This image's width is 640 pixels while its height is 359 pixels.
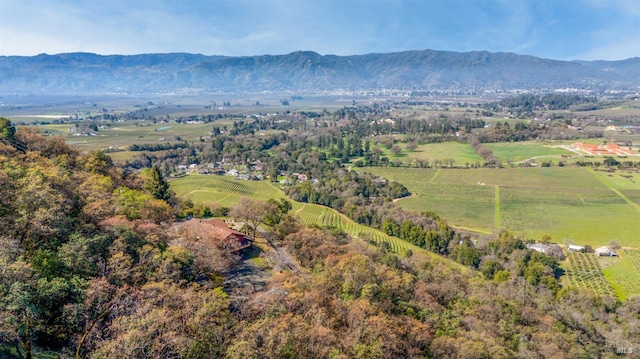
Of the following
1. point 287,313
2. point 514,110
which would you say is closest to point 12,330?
point 287,313

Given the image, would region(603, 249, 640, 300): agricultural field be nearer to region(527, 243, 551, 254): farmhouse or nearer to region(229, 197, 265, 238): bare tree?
region(527, 243, 551, 254): farmhouse

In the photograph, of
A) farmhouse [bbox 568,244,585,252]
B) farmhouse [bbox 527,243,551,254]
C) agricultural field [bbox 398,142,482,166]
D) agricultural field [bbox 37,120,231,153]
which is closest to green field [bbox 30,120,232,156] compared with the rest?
agricultural field [bbox 37,120,231,153]

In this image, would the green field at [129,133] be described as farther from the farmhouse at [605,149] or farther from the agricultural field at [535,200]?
the farmhouse at [605,149]

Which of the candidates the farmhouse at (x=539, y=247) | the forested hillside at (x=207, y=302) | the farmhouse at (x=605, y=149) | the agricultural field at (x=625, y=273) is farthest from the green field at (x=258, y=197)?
the farmhouse at (x=605, y=149)

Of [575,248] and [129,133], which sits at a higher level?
[129,133]

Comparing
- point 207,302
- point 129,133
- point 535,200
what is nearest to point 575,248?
point 535,200

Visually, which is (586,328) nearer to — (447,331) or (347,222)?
(447,331)

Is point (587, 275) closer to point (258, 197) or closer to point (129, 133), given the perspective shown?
point (258, 197)
